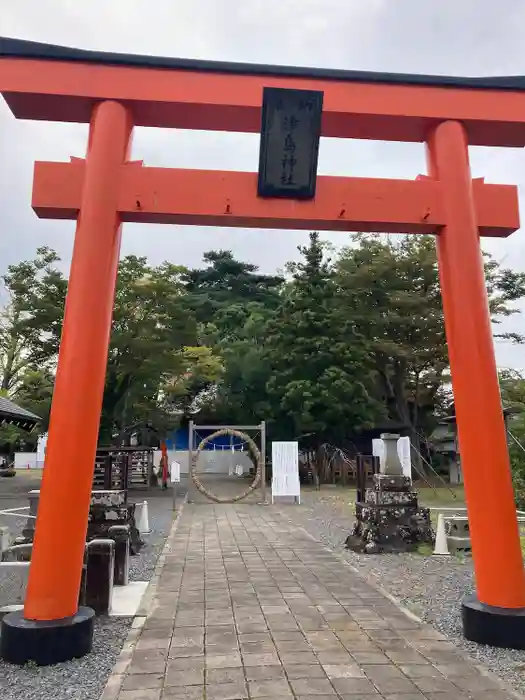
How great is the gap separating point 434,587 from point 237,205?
470 centimetres

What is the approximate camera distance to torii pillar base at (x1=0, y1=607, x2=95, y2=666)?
377 cm

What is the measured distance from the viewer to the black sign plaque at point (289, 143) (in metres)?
4.75

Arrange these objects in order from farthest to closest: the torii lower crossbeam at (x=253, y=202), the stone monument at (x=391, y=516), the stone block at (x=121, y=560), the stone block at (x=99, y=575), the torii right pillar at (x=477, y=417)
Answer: the stone monument at (x=391, y=516) → the stone block at (x=121, y=560) → the stone block at (x=99, y=575) → the torii lower crossbeam at (x=253, y=202) → the torii right pillar at (x=477, y=417)

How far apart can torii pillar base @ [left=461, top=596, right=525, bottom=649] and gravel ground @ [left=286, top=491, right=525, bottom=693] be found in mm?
65

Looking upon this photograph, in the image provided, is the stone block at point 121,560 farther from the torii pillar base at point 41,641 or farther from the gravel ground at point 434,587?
the gravel ground at point 434,587

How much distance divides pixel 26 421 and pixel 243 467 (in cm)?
1717

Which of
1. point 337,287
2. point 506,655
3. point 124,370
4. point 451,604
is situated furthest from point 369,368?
point 506,655

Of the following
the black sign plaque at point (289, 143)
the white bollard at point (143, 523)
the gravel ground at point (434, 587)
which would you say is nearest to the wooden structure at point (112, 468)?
the white bollard at point (143, 523)

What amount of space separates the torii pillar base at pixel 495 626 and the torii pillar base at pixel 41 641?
2961 mm

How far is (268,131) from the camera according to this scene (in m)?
4.83

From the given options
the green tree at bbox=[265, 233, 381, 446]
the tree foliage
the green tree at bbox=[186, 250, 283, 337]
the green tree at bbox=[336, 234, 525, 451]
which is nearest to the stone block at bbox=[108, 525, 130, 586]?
the tree foliage

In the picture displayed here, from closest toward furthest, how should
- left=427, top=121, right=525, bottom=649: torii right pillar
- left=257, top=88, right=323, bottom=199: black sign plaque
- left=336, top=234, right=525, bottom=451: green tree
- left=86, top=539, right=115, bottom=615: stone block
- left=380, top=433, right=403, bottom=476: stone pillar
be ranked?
1. left=427, top=121, right=525, bottom=649: torii right pillar
2. left=257, top=88, right=323, bottom=199: black sign plaque
3. left=86, top=539, right=115, bottom=615: stone block
4. left=380, top=433, right=403, bottom=476: stone pillar
5. left=336, top=234, right=525, bottom=451: green tree

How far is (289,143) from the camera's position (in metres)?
4.84

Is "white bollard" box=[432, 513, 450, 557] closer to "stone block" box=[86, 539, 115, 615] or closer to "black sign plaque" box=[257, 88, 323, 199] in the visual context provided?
"stone block" box=[86, 539, 115, 615]
